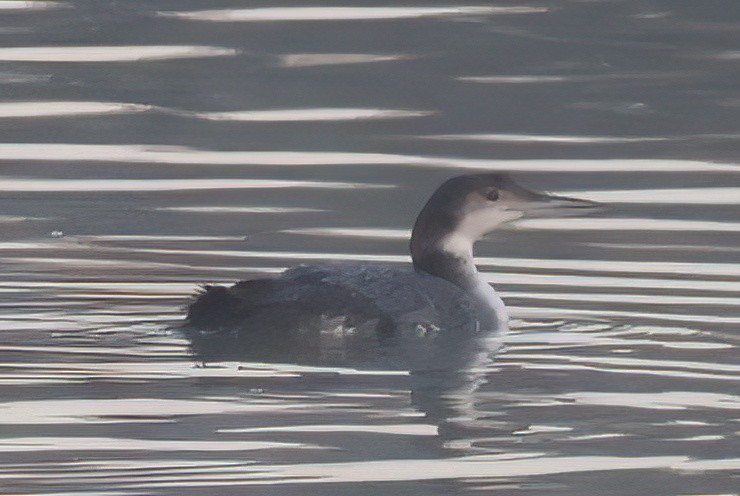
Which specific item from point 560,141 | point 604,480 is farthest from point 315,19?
point 604,480

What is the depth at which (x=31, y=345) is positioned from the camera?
29.5 ft

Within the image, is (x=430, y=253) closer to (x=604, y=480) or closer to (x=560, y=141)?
(x=604, y=480)

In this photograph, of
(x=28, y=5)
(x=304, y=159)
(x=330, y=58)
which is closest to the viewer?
(x=304, y=159)

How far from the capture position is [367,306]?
9289 mm

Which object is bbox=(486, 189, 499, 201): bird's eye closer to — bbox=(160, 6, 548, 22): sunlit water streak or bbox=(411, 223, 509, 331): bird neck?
bbox=(411, 223, 509, 331): bird neck

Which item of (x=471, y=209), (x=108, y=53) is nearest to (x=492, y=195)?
(x=471, y=209)

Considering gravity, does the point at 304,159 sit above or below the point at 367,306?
below

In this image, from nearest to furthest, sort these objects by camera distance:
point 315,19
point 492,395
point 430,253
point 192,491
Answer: point 192,491, point 492,395, point 430,253, point 315,19

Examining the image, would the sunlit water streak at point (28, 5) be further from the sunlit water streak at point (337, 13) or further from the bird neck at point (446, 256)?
the bird neck at point (446, 256)

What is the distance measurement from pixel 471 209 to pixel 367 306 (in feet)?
3.49

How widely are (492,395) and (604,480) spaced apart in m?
1.34

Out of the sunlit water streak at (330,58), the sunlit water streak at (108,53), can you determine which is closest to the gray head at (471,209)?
the sunlit water streak at (330,58)

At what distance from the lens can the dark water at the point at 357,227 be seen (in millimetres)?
7266

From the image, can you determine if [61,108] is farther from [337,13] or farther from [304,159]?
[337,13]
